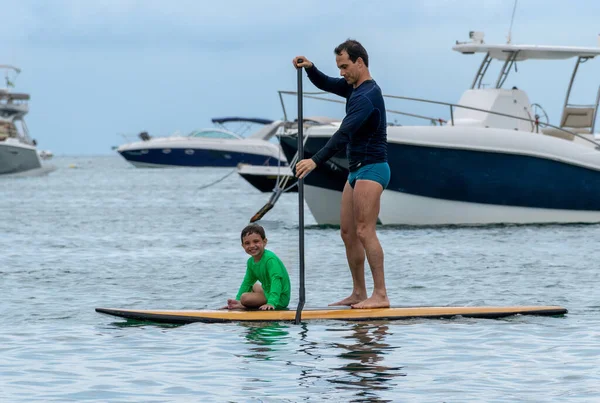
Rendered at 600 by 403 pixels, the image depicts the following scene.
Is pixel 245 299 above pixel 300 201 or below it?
below

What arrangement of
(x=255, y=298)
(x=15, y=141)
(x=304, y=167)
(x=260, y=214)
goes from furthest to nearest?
(x=15, y=141)
(x=260, y=214)
(x=255, y=298)
(x=304, y=167)

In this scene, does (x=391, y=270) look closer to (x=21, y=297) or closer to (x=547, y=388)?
(x=21, y=297)

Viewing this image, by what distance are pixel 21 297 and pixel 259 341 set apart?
14.9 feet

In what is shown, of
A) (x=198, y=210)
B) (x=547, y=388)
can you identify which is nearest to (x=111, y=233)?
(x=198, y=210)

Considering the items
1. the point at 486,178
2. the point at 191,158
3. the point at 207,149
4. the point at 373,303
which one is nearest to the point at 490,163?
the point at 486,178

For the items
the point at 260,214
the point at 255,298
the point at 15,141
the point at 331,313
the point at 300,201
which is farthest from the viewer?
the point at 15,141

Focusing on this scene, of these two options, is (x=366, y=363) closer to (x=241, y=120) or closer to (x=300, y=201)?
(x=300, y=201)

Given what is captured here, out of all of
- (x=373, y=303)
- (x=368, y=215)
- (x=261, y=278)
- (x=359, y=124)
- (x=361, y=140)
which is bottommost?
(x=373, y=303)

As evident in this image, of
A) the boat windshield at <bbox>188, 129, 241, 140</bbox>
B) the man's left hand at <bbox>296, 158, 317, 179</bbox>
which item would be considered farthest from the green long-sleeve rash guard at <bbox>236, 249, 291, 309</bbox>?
the boat windshield at <bbox>188, 129, 241, 140</bbox>

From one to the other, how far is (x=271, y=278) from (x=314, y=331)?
56cm

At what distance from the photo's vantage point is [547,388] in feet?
24.5

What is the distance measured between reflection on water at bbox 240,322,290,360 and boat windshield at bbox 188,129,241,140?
78.8 metres

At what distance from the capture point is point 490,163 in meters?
20.8

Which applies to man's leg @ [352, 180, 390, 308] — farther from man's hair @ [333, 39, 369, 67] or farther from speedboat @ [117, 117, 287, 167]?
speedboat @ [117, 117, 287, 167]
